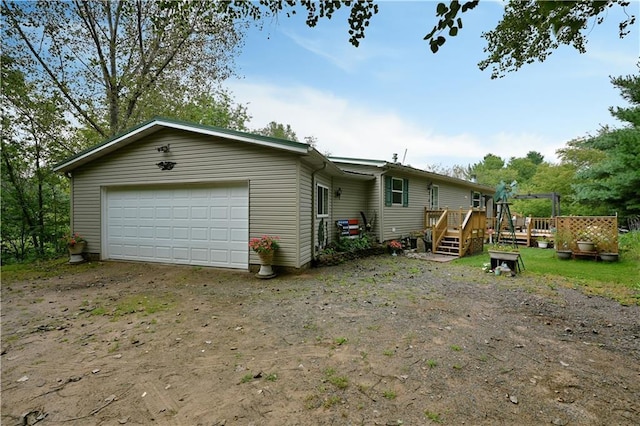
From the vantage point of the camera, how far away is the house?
22.8 feet

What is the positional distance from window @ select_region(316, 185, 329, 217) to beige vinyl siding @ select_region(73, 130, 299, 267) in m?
1.62

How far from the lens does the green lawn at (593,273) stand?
5402 millimetres

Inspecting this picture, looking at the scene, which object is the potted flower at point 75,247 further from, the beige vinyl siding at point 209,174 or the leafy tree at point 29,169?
the leafy tree at point 29,169

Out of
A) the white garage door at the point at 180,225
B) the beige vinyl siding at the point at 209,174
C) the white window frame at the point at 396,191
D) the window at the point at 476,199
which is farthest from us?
the window at the point at 476,199

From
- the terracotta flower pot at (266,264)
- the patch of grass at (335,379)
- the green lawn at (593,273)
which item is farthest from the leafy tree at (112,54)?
the green lawn at (593,273)

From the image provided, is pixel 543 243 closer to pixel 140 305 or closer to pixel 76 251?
pixel 140 305

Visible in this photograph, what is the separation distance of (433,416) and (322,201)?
271 inches

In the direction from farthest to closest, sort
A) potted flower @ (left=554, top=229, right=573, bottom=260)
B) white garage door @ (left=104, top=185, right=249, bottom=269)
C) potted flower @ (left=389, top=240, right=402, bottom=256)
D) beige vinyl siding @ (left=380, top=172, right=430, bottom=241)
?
beige vinyl siding @ (left=380, top=172, right=430, bottom=241) < potted flower @ (left=389, top=240, right=402, bottom=256) < potted flower @ (left=554, top=229, right=573, bottom=260) < white garage door @ (left=104, top=185, right=249, bottom=269)

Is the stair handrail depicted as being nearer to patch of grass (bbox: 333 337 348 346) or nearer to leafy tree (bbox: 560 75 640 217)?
leafy tree (bbox: 560 75 640 217)

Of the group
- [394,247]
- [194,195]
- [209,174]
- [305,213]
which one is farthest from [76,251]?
[394,247]

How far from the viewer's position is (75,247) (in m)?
8.46

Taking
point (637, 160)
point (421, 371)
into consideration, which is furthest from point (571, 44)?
point (637, 160)

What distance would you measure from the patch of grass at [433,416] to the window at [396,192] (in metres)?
8.72

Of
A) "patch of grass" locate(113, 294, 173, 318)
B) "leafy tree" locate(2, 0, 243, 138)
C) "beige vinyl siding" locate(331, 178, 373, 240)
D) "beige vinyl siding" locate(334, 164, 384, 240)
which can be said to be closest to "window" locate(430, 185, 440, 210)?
"beige vinyl siding" locate(334, 164, 384, 240)
